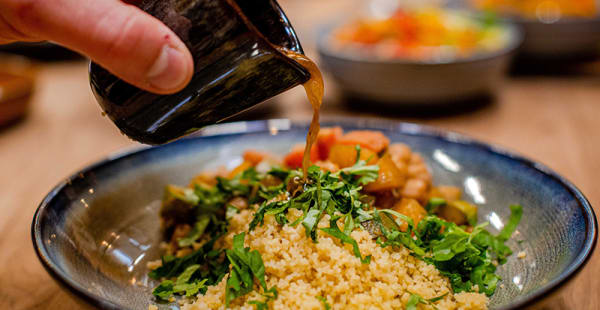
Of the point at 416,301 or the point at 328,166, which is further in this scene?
the point at 328,166

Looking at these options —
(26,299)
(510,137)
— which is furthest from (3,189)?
(510,137)

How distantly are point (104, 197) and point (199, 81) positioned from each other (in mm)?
619

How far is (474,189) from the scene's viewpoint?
1639 mm

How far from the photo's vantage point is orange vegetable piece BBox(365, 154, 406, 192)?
1442 mm

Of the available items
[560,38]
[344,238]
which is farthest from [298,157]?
[560,38]

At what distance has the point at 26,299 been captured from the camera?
1.43m

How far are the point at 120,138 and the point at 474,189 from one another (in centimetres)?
174

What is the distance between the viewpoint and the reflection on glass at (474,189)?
5.27 ft

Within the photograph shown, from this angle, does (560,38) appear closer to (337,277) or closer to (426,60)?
(426,60)

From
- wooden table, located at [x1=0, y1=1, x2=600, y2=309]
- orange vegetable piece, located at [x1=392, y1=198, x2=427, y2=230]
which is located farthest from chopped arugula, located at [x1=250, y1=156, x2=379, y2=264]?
wooden table, located at [x1=0, y1=1, x2=600, y2=309]

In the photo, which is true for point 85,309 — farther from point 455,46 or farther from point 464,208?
point 455,46

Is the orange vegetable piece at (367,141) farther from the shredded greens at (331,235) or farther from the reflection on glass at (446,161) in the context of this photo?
the reflection on glass at (446,161)

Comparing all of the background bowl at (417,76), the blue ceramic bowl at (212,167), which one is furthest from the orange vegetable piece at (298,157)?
the background bowl at (417,76)

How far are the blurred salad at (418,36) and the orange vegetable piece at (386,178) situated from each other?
129 centimetres
